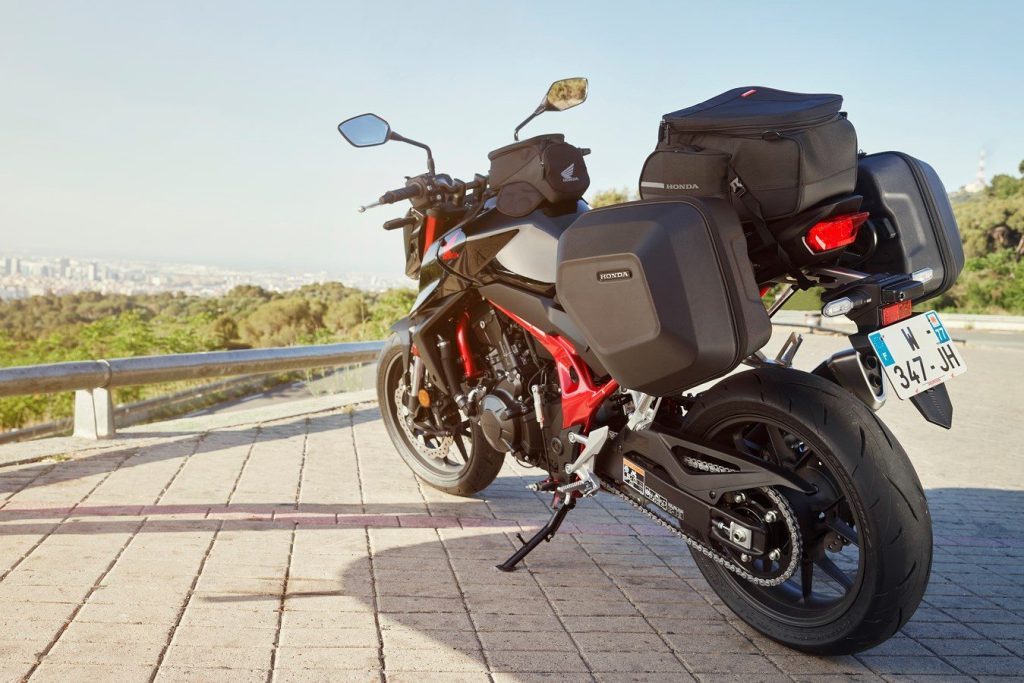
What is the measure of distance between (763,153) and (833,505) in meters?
1.11

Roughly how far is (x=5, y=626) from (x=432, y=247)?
90.7 inches

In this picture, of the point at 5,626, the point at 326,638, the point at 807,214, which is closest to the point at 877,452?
the point at 807,214

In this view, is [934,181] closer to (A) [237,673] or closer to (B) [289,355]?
(A) [237,673]

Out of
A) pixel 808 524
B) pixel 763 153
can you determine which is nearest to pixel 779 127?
pixel 763 153

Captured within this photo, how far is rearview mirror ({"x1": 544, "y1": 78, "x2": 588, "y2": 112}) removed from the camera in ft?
13.4

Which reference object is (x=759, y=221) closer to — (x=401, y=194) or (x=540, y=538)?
(x=540, y=538)

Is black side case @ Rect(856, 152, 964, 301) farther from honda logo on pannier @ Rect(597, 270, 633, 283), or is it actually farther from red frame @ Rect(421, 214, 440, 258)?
red frame @ Rect(421, 214, 440, 258)

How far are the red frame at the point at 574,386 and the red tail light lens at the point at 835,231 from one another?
0.95m

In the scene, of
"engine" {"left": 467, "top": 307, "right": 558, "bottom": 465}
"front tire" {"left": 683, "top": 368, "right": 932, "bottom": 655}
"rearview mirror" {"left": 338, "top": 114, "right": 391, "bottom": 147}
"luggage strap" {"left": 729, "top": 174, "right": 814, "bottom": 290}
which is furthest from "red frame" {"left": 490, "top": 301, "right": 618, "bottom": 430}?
"rearview mirror" {"left": 338, "top": 114, "right": 391, "bottom": 147}

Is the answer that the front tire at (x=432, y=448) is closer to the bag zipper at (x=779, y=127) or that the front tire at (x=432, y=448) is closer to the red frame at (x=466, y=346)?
the red frame at (x=466, y=346)

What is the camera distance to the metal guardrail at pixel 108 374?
549 centimetres

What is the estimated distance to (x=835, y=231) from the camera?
2.90 meters

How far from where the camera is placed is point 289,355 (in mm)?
7578

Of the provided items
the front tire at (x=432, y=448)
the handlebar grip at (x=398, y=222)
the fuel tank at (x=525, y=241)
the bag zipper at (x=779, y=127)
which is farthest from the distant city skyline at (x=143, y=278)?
the bag zipper at (x=779, y=127)
